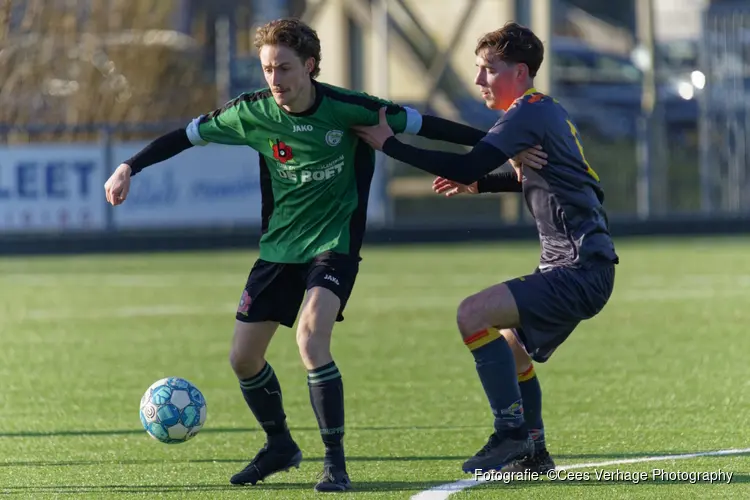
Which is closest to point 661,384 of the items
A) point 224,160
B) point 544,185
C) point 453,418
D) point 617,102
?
point 453,418

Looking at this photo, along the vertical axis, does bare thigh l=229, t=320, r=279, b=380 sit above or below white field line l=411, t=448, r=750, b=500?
above

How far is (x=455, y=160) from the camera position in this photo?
6.19 meters

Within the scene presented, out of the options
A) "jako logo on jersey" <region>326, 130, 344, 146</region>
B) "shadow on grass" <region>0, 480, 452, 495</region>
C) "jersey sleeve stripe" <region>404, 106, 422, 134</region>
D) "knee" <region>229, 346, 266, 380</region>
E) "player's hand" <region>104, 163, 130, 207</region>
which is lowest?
"shadow on grass" <region>0, 480, 452, 495</region>

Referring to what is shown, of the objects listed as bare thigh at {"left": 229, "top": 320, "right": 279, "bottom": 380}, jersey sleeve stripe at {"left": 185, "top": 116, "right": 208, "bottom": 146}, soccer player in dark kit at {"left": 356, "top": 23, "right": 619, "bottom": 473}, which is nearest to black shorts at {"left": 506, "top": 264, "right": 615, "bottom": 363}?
soccer player in dark kit at {"left": 356, "top": 23, "right": 619, "bottom": 473}

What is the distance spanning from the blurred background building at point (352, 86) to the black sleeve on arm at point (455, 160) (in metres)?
13.9

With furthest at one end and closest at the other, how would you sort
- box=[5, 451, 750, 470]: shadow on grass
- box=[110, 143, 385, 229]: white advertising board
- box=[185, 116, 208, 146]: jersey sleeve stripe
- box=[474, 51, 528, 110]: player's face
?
box=[110, 143, 385, 229]: white advertising board
box=[5, 451, 750, 470]: shadow on grass
box=[185, 116, 208, 146]: jersey sleeve stripe
box=[474, 51, 528, 110]: player's face

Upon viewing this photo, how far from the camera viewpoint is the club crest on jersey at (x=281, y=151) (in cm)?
644

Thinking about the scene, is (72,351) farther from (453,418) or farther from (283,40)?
(283,40)

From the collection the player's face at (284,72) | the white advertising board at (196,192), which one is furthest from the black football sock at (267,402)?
the white advertising board at (196,192)

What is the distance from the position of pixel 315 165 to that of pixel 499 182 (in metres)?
0.87

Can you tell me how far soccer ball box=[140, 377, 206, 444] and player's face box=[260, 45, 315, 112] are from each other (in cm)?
139

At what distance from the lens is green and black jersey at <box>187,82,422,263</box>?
6.41 m

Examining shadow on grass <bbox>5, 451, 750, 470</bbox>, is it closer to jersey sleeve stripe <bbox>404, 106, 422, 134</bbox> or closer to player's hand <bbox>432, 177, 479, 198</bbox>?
player's hand <bbox>432, 177, 479, 198</bbox>

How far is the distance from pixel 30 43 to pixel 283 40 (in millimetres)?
19310
